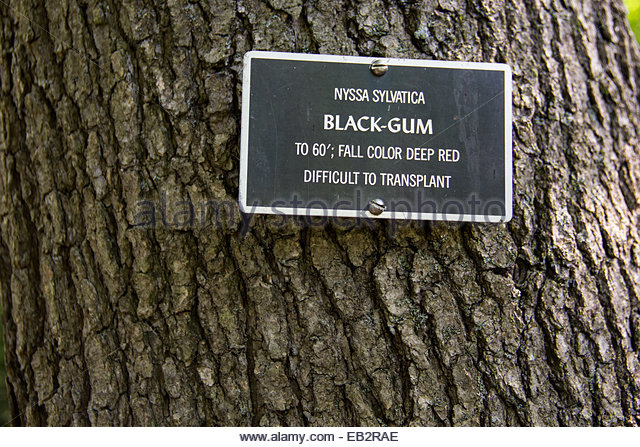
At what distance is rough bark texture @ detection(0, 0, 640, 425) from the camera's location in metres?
1.18

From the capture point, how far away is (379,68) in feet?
4.02

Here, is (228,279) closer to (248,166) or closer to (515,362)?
(248,166)

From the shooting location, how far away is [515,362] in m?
1.19

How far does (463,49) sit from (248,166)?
627mm

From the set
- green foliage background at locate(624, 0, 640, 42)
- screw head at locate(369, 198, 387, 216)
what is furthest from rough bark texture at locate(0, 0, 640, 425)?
green foliage background at locate(624, 0, 640, 42)

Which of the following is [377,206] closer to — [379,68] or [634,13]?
[379,68]

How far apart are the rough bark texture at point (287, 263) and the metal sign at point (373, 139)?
5cm

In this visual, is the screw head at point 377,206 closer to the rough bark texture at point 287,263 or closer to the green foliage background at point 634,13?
the rough bark texture at point 287,263

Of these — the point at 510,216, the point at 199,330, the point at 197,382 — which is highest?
the point at 510,216

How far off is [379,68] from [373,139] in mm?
176

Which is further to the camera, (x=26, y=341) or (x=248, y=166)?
(x=26, y=341)

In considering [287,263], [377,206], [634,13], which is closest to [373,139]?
[377,206]

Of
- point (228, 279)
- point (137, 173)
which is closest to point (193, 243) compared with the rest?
point (228, 279)

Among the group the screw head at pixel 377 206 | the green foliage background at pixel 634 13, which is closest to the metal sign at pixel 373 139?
the screw head at pixel 377 206
